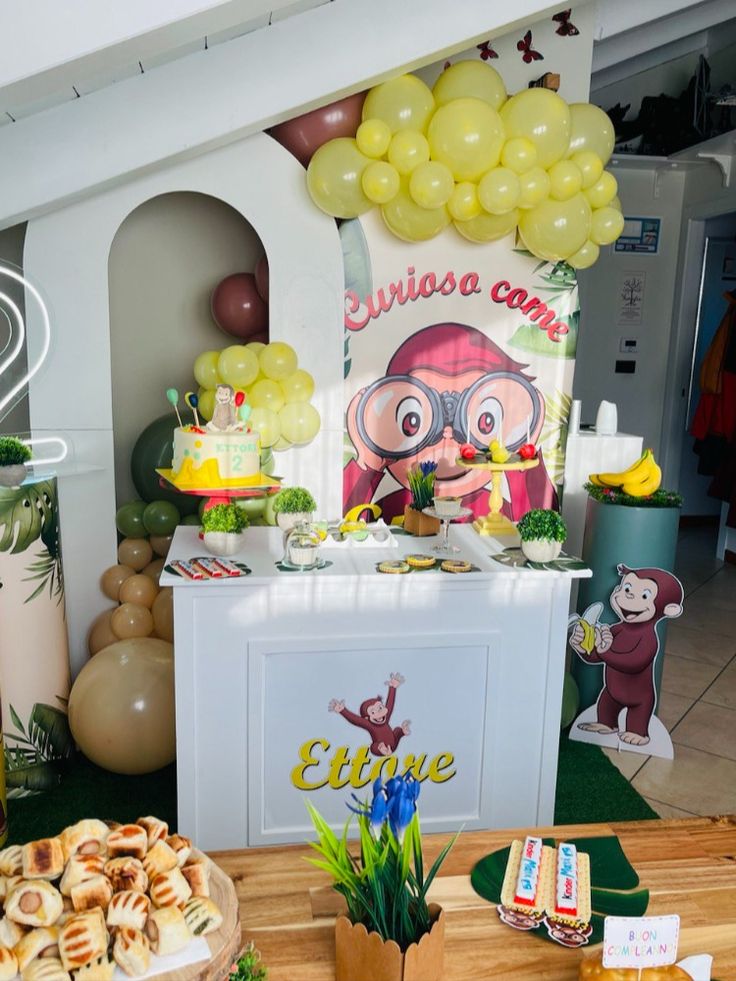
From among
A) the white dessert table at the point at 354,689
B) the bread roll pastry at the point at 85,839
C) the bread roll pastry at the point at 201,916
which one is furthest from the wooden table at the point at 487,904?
the white dessert table at the point at 354,689

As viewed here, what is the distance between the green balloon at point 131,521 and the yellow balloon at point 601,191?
2.17 meters

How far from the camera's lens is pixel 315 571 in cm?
233

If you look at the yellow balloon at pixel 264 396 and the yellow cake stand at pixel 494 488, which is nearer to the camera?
the yellow cake stand at pixel 494 488

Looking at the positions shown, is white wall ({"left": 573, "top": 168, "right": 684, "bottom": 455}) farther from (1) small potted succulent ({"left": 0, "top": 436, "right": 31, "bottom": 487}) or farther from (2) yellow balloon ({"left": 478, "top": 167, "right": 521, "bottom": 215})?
(1) small potted succulent ({"left": 0, "top": 436, "right": 31, "bottom": 487})

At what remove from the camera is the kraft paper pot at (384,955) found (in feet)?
3.72

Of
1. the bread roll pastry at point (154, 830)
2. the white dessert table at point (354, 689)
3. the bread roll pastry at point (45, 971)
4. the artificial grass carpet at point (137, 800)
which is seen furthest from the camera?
the artificial grass carpet at point (137, 800)

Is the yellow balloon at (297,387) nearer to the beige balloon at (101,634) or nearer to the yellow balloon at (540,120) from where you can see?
the beige balloon at (101,634)

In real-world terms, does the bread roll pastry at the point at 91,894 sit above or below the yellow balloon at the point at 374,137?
below

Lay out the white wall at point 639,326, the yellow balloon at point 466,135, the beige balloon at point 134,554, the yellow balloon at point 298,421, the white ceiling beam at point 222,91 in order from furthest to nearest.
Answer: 1. the white wall at point 639,326
2. the beige balloon at point 134,554
3. the yellow balloon at point 298,421
4. the yellow balloon at point 466,135
5. the white ceiling beam at point 222,91

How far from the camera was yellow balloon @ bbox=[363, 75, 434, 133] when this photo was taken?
3197 millimetres

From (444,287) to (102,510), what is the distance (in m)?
1.65

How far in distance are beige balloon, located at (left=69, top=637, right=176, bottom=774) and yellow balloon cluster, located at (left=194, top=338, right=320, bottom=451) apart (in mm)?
926

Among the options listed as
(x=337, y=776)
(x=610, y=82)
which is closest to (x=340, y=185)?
(x=337, y=776)

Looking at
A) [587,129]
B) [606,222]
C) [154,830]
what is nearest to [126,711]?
[154,830]
